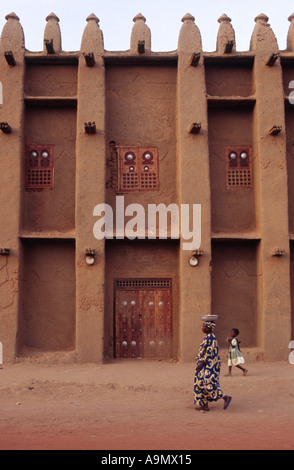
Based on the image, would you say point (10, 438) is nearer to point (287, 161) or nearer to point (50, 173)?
point (50, 173)

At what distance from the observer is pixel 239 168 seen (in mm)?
12742

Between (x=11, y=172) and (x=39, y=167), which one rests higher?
(x=39, y=167)

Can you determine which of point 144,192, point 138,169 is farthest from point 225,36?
point 144,192

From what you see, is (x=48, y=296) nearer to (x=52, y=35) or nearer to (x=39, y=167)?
(x=39, y=167)

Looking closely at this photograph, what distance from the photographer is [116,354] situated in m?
12.1

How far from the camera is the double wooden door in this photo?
12141mm

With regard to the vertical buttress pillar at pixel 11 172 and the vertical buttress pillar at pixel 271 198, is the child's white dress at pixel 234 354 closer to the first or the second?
the vertical buttress pillar at pixel 271 198

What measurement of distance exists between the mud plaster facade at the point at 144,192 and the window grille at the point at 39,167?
8 centimetres

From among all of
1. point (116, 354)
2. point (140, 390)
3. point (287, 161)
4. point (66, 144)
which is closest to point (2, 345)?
point (116, 354)

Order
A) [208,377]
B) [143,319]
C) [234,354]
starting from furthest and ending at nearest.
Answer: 1. [143,319]
2. [234,354]
3. [208,377]

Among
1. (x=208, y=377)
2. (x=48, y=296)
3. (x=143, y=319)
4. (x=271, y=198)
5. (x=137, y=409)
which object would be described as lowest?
(x=137, y=409)

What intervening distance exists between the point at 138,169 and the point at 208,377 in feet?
21.7

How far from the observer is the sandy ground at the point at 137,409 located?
548cm

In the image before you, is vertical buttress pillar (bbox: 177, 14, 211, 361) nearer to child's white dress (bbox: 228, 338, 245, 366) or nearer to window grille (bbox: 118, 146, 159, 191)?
window grille (bbox: 118, 146, 159, 191)
